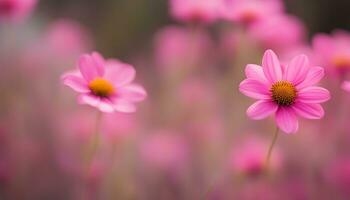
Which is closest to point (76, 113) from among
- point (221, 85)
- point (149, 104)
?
point (149, 104)

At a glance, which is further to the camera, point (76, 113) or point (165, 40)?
point (165, 40)

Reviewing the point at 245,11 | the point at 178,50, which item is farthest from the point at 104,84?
the point at 178,50

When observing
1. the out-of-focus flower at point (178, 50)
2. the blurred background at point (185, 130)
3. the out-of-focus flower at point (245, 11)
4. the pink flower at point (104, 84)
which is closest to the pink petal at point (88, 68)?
the pink flower at point (104, 84)

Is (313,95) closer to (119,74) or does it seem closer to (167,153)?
(119,74)

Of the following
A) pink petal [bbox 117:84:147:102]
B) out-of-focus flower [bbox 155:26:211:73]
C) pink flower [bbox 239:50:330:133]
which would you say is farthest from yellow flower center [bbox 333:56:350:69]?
out-of-focus flower [bbox 155:26:211:73]

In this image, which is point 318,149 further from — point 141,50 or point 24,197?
point 141,50

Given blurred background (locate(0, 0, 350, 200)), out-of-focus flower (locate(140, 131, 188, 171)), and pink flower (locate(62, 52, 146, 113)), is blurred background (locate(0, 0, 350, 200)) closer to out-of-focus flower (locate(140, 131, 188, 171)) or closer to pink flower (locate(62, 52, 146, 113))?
out-of-focus flower (locate(140, 131, 188, 171))

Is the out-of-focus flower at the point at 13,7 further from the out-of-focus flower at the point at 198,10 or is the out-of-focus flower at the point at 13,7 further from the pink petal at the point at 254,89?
the pink petal at the point at 254,89
